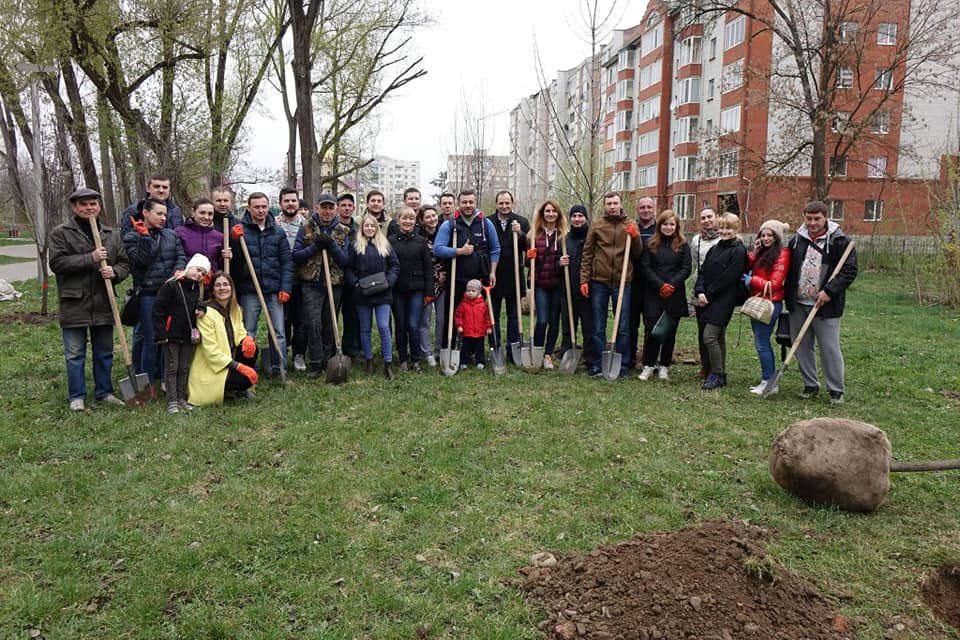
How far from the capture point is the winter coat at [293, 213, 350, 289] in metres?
7.34

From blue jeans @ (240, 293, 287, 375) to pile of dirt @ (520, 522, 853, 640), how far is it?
15.6 feet

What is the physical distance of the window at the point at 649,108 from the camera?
1726 inches

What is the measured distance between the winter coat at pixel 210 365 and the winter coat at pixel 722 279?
208 inches

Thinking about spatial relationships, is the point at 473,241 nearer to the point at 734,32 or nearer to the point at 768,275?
the point at 768,275

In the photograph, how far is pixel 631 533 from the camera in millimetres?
4090

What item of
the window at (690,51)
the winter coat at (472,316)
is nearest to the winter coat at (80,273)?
the winter coat at (472,316)

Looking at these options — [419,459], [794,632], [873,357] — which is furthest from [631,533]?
[873,357]

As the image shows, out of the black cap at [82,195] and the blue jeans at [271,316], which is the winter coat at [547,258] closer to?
the blue jeans at [271,316]

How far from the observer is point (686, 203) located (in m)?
40.7

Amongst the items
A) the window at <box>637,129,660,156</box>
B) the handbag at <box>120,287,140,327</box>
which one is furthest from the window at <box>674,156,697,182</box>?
the handbag at <box>120,287,140,327</box>

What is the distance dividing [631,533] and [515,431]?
77.5 inches

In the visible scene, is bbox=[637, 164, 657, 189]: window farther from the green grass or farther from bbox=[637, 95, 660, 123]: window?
the green grass

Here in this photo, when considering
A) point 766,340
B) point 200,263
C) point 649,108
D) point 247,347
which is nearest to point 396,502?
point 247,347

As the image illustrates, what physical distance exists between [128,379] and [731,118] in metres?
36.3
